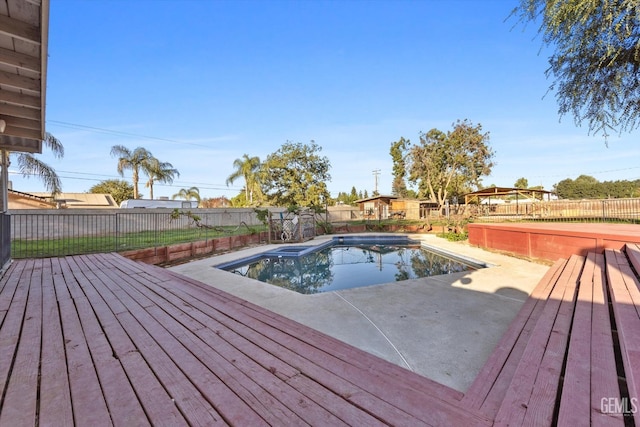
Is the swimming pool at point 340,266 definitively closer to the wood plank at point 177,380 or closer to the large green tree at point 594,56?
the wood plank at point 177,380

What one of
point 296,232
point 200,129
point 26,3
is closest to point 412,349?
point 26,3

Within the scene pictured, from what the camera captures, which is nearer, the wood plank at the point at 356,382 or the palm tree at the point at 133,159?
the wood plank at the point at 356,382

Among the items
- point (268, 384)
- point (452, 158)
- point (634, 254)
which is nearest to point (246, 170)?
→ point (452, 158)

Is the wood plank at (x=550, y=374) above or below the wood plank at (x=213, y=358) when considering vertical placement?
below

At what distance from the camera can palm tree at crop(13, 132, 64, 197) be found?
1184cm

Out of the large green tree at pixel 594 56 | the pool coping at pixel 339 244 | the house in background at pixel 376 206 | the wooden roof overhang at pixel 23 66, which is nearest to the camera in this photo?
the wooden roof overhang at pixel 23 66

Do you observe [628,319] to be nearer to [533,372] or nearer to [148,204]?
[533,372]

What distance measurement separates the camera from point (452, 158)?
24938 mm

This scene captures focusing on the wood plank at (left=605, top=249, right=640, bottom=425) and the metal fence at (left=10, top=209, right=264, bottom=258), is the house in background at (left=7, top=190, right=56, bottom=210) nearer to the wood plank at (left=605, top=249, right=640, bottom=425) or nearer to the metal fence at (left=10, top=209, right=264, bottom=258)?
the metal fence at (left=10, top=209, right=264, bottom=258)

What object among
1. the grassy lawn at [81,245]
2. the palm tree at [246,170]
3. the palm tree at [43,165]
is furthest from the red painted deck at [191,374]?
the palm tree at [246,170]

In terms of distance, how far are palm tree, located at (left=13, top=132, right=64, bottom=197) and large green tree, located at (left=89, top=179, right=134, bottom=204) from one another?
21382 millimetres

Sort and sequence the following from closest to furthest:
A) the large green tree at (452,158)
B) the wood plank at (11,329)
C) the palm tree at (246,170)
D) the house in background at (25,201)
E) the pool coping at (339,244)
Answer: the wood plank at (11,329) → the pool coping at (339,244) → the house in background at (25,201) → the large green tree at (452,158) → the palm tree at (246,170)

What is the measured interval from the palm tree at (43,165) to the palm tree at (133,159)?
345 inches

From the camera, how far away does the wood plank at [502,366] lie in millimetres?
1434
